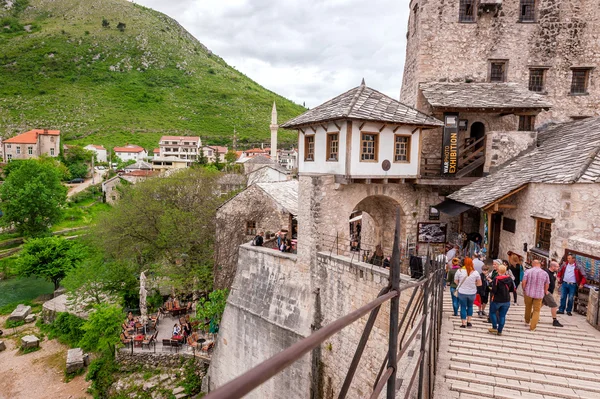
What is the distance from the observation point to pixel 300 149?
14.5 m

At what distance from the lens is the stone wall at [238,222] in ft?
70.2

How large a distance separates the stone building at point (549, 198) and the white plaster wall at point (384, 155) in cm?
226

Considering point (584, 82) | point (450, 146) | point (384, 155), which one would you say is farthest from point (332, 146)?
point (584, 82)

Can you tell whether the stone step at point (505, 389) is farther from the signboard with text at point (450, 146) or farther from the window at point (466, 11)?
the window at point (466, 11)

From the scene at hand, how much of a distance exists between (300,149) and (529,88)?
1266 cm

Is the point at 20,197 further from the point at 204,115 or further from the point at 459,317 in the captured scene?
the point at 204,115

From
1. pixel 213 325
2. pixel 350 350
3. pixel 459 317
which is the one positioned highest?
pixel 459 317

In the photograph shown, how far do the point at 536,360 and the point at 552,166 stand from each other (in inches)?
296

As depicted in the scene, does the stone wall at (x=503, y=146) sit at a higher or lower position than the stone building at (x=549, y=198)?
higher

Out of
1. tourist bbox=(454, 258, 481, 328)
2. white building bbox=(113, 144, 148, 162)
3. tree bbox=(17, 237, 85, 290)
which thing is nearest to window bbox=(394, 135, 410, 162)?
tourist bbox=(454, 258, 481, 328)

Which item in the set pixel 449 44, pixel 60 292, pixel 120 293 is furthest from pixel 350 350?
pixel 60 292

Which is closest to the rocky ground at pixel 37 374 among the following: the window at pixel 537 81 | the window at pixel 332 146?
the window at pixel 332 146

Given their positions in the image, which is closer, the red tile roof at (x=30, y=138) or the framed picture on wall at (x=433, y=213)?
the framed picture on wall at (x=433, y=213)

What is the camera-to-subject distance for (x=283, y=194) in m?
23.1
